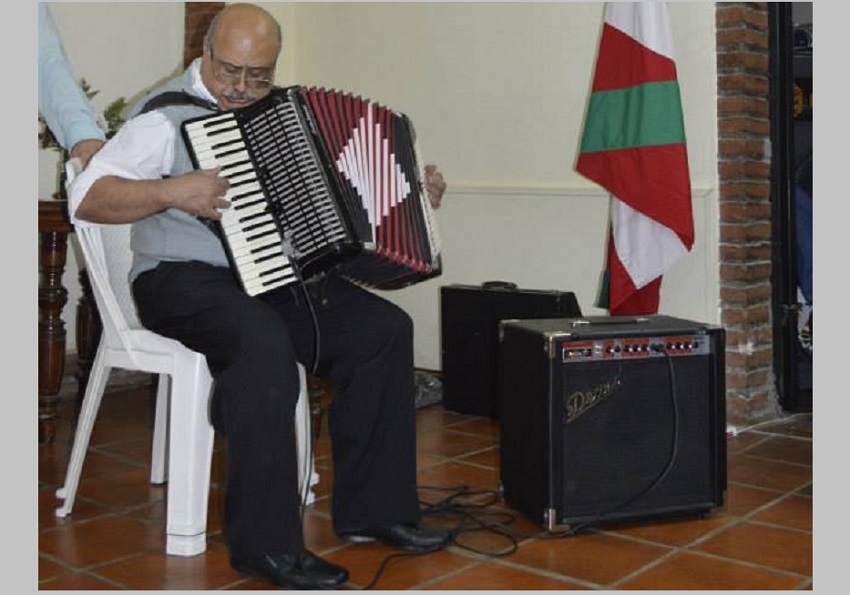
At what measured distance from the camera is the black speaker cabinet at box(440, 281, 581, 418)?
3.48 meters

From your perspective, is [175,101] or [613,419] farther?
[613,419]

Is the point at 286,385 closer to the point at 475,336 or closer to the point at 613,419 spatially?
the point at 613,419

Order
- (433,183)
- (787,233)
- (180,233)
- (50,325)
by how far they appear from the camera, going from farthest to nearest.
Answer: (787,233), (50,325), (433,183), (180,233)

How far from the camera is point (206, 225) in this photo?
7.04 ft

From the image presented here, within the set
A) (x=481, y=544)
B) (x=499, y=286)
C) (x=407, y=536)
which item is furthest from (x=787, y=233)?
(x=407, y=536)

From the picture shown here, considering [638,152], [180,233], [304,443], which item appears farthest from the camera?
[638,152]

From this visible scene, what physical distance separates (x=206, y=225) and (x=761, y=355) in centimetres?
210

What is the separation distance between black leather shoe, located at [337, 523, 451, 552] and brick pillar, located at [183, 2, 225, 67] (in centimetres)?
A: 287

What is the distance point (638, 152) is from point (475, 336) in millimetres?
827

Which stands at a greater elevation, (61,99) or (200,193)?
(61,99)

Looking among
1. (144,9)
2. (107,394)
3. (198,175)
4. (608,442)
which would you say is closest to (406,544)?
(608,442)

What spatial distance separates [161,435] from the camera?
2.75 metres

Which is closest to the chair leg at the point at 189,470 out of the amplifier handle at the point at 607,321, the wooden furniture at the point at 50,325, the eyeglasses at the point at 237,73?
the eyeglasses at the point at 237,73

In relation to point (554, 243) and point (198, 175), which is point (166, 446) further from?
point (554, 243)
